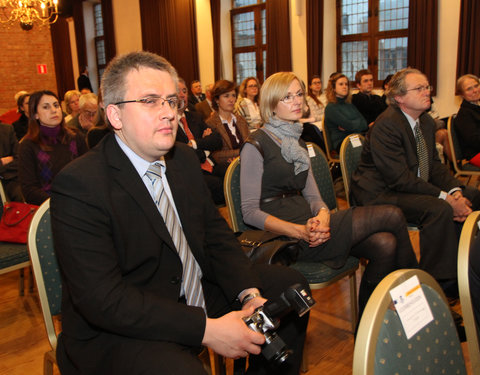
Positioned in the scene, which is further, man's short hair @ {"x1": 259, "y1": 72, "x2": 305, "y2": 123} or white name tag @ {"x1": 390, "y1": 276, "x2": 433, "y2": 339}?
man's short hair @ {"x1": 259, "y1": 72, "x2": 305, "y2": 123}

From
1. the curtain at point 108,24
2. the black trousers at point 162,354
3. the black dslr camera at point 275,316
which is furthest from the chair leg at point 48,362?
the curtain at point 108,24

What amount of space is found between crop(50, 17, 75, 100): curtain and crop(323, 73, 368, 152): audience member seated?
33.7 feet

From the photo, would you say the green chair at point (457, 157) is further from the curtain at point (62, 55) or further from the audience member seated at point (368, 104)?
the curtain at point (62, 55)

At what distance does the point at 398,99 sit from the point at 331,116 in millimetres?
2378

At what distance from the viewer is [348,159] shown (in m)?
2.88

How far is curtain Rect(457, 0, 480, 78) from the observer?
6598 millimetres

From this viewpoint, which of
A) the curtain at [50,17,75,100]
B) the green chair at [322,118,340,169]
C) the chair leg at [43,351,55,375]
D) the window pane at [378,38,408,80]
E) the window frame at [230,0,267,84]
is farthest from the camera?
the curtain at [50,17,75,100]

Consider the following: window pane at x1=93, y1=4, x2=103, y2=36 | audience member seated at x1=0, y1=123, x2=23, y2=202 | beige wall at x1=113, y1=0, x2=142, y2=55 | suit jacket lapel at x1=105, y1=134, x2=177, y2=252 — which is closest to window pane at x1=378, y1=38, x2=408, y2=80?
audience member seated at x1=0, y1=123, x2=23, y2=202

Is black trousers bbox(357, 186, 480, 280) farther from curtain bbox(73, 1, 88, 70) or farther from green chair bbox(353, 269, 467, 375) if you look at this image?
curtain bbox(73, 1, 88, 70)

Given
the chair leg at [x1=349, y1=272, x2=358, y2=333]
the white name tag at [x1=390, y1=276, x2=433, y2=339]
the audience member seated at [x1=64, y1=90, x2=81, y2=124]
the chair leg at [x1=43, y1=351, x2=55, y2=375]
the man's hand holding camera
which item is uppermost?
the audience member seated at [x1=64, y1=90, x2=81, y2=124]

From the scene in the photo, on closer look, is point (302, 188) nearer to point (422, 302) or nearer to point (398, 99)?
point (398, 99)

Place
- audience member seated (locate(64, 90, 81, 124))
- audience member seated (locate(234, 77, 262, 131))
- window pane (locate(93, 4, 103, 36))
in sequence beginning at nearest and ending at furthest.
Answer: audience member seated (locate(64, 90, 81, 124)) < audience member seated (locate(234, 77, 262, 131)) < window pane (locate(93, 4, 103, 36))

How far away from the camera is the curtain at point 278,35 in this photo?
28.3ft

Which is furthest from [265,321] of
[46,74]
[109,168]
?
[46,74]
